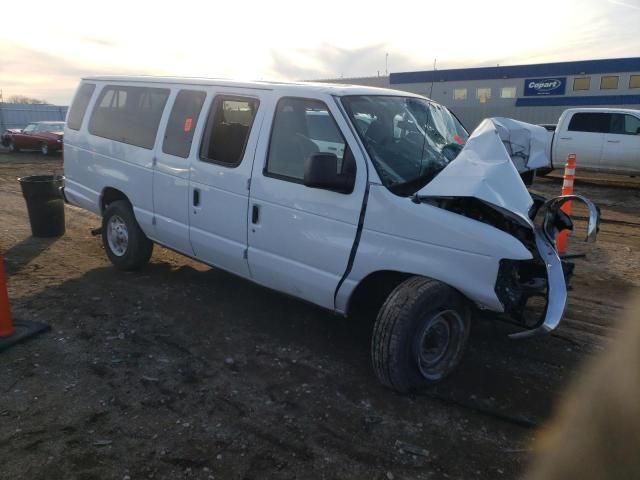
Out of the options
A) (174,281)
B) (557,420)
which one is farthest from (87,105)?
(557,420)

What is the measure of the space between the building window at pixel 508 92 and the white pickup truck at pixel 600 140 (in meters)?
18.3

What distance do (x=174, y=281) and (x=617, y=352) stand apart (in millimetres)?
4917

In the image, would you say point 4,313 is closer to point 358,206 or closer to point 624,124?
point 358,206

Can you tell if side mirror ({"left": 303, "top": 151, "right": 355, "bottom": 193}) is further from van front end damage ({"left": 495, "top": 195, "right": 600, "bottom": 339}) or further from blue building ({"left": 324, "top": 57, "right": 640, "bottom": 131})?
blue building ({"left": 324, "top": 57, "right": 640, "bottom": 131})

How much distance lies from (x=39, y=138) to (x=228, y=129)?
782 inches

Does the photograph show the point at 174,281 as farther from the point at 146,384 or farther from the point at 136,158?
the point at 146,384

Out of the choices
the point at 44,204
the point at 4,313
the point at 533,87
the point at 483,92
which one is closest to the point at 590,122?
the point at 44,204

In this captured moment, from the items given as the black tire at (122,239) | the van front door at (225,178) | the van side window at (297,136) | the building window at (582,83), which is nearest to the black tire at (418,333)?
the van side window at (297,136)

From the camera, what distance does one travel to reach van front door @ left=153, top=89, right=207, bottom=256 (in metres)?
4.86

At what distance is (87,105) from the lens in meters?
6.14

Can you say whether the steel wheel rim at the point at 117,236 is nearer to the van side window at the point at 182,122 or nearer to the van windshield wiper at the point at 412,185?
the van side window at the point at 182,122

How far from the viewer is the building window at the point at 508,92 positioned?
3145 cm

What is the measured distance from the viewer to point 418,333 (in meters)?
3.44

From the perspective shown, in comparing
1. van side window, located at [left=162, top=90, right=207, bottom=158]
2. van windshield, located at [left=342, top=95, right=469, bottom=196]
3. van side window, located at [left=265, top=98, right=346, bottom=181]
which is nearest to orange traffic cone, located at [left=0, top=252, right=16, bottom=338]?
van side window, located at [left=162, top=90, right=207, bottom=158]
